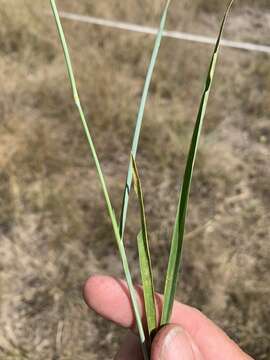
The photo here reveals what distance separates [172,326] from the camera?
2.43ft

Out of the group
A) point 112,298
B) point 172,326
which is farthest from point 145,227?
point 112,298

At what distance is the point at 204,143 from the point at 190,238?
30 cm

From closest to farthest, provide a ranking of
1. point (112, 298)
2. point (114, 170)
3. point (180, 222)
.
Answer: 1. point (180, 222)
2. point (112, 298)
3. point (114, 170)

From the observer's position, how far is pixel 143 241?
0.68 meters

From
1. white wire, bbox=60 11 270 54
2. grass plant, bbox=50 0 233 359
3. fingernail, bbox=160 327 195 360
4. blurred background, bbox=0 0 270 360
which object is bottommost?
blurred background, bbox=0 0 270 360

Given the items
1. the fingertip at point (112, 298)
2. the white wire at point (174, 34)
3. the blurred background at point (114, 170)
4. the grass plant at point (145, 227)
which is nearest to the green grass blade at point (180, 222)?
the grass plant at point (145, 227)

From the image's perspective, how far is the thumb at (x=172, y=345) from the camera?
71 centimetres

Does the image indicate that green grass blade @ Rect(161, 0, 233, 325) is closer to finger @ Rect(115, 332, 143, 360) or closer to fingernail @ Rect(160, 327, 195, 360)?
fingernail @ Rect(160, 327, 195, 360)

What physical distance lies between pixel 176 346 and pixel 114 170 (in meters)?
0.87

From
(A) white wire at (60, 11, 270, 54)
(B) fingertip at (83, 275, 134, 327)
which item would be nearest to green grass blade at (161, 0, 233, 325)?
(B) fingertip at (83, 275, 134, 327)

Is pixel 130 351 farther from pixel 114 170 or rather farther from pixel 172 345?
pixel 114 170

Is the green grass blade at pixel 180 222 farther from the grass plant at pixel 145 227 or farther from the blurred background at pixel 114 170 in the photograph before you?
the blurred background at pixel 114 170

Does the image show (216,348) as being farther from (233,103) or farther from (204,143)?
(233,103)

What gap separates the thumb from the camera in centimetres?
71
